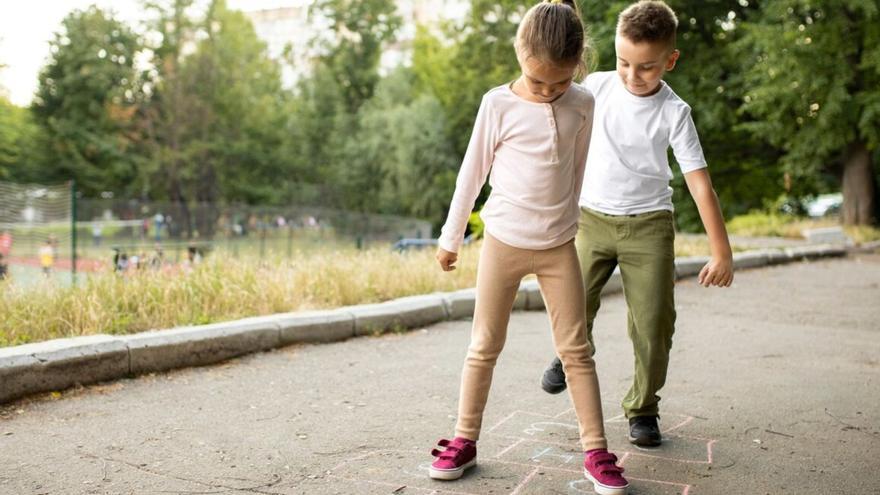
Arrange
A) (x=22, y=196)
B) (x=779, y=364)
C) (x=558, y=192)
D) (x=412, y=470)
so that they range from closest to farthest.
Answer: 1. (x=558, y=192)
2. (x=412, y=470)
3. (x=779, y=364)
4. (x=22, y=196)

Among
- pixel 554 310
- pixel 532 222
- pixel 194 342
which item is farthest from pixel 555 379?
pixel 194 342

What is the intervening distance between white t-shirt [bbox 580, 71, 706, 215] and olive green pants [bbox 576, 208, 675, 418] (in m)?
0.07

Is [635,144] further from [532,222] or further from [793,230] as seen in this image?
[793,230]

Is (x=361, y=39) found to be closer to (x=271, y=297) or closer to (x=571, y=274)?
(x=271, y=297)

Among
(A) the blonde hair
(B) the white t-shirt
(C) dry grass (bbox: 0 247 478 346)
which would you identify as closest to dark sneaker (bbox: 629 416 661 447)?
(B) the white t-shirt

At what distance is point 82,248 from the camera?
78.2 ft

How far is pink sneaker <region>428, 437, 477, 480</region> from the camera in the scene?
3.47 metres

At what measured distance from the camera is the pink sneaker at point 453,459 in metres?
3.47

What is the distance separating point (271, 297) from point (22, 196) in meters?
16.8

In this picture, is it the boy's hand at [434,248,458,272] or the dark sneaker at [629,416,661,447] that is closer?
the boy's hand at [434,248,458,272]

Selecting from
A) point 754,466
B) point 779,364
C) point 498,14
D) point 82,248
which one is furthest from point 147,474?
point 498,14

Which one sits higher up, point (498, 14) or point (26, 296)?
point (498, 14)

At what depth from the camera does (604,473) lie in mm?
3318

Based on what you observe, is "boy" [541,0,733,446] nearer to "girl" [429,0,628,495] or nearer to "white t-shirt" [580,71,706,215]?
"white t-shirt" [580,71,706,215]
